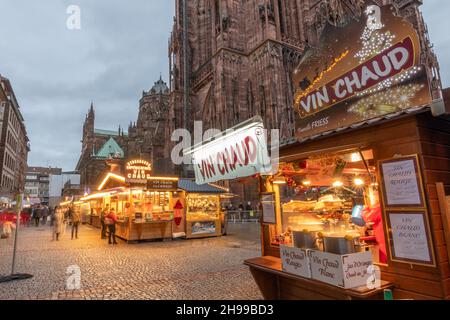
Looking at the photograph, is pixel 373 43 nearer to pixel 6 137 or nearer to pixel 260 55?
pixel 260 55

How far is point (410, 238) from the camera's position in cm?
331

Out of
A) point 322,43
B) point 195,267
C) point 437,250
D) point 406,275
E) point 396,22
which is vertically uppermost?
point 322,43

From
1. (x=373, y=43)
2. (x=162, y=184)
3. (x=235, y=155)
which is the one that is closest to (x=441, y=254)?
(x=235, y=155)

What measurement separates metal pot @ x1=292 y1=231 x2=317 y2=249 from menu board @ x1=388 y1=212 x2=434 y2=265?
102 centimetres

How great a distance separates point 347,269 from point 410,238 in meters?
0.83

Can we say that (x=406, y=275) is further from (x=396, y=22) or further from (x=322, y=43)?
(x=322, y=43)

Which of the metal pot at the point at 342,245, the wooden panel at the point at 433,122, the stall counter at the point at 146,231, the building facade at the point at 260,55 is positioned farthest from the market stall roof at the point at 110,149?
the wooden panel at the point at 433,122

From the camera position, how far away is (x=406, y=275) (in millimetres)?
3344

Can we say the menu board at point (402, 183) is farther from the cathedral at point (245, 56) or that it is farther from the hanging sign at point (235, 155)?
the cathedral at point (245, 56)

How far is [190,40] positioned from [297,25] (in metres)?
14.3

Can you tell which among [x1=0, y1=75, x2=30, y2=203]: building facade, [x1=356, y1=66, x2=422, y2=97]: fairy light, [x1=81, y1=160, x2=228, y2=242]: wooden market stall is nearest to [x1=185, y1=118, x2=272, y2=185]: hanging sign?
[x1=356, y1=66, x2=422, y2=97]: fairy light

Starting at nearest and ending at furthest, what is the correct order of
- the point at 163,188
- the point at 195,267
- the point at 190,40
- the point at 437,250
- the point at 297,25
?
1. the point at 437,250
2. the point at 195,267
3. the point at 163,188
4. the point at 297,25
5. the point at 190,40

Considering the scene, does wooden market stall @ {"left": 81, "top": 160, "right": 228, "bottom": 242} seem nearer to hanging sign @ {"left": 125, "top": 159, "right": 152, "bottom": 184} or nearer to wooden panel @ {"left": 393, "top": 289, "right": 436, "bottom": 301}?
hanging sign @ {"left": 125, "top": 159, "right": 152, "bottom": 184}
